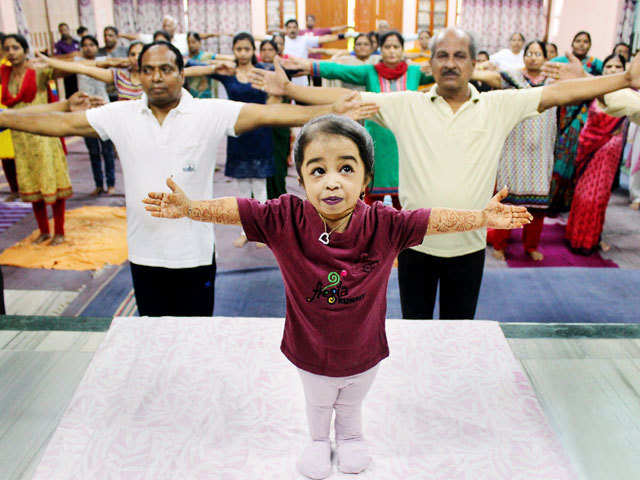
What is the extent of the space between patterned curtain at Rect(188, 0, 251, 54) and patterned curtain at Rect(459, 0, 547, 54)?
487cm

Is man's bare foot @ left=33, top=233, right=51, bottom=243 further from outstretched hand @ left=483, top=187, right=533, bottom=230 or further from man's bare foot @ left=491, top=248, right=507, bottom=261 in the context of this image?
outstretched hand @ left=483, top=187, right=533, bottom=230

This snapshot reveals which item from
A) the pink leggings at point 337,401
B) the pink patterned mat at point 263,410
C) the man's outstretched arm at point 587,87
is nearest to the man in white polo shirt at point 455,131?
the man's outstretched arm at point 587,87

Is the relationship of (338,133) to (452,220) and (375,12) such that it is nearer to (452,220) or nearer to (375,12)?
(452,220)

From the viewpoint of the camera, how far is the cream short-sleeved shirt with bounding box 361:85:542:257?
1870 mm

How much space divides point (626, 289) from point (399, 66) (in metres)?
1.92

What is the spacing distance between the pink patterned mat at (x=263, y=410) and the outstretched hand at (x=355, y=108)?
0.76 m

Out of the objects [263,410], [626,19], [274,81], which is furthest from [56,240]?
[626,19]

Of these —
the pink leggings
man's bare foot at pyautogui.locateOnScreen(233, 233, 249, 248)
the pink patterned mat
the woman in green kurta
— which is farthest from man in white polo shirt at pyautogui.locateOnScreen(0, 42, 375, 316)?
man's bare foot at pyautogui.locateOnScreen(233, 233, 249, 248)

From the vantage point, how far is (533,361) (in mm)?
1891

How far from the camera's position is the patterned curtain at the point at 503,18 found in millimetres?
11852

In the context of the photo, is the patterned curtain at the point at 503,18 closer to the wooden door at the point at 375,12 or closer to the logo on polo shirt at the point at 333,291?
the wooden door at the point at 375,12

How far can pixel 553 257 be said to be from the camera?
13.0ft

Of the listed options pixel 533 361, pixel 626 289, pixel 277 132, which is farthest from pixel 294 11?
pixel 533 361

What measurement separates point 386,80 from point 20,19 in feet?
24.1
